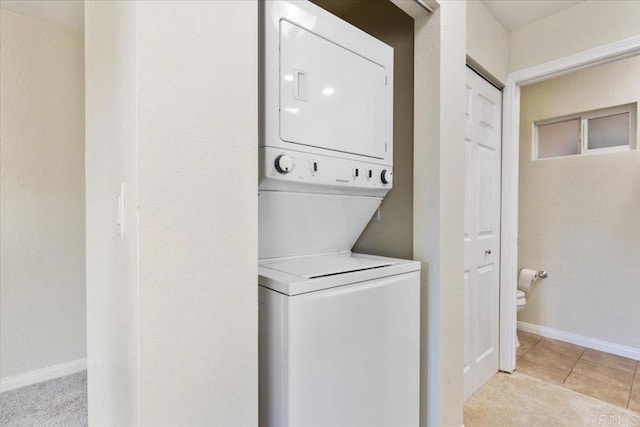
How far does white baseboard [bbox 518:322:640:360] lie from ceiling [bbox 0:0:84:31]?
4.42 metres

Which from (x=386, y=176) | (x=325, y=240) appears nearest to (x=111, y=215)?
(x=325, y=240)

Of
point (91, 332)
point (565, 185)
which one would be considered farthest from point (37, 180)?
point (565, 185)

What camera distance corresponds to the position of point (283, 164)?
1.03 m

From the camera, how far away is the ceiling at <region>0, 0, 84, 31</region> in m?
2.04

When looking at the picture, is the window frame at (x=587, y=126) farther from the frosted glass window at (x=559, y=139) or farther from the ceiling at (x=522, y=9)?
the ceiling at (x=522, y=9)

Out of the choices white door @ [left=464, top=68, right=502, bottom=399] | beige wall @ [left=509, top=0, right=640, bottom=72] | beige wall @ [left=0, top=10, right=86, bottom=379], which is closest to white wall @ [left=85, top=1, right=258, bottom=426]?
white door @ [left=464, top=68, right=502, bottom=399]

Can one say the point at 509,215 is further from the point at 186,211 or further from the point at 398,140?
the point at 186,211

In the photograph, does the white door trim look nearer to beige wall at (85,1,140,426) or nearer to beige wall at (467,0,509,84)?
beige wall at (467,0,509,84)

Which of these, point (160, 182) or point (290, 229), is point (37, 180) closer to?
point (290, 229)

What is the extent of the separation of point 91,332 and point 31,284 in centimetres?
133

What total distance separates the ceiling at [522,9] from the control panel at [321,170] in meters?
1.58

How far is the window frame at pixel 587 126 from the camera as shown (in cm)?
270


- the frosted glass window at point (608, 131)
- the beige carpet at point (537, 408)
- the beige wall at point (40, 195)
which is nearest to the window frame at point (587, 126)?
the frosted glass window at point (608, 131)

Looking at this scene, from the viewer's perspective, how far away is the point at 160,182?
26.5 inches
